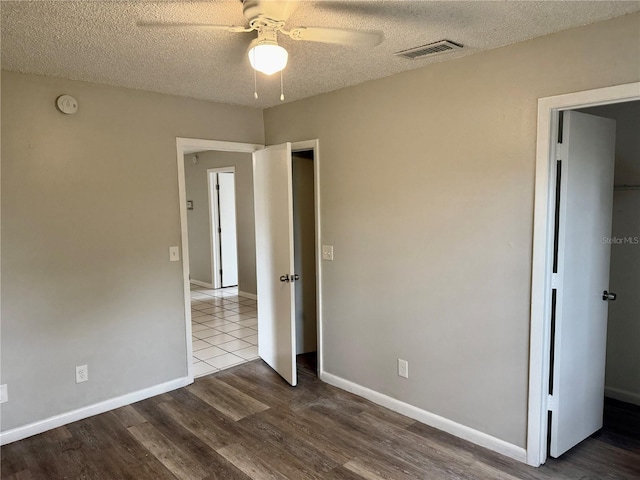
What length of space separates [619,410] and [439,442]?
1431 millimetres

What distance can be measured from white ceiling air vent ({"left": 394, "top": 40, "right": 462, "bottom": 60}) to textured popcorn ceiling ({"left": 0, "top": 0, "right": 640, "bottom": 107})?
5 cm

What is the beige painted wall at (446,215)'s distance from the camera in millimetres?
2396

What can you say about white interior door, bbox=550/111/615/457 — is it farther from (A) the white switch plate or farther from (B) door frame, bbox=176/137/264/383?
(B) door frame, bbox=176/137/264/383

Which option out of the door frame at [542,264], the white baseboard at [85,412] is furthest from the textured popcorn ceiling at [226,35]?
the white baseboard at [85,412]

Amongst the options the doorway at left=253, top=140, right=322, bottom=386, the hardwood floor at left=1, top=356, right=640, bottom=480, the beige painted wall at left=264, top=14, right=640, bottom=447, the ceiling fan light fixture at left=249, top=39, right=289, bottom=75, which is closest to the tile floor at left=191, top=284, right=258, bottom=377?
the doorway at left=253, top=140, right=322, bottom=386

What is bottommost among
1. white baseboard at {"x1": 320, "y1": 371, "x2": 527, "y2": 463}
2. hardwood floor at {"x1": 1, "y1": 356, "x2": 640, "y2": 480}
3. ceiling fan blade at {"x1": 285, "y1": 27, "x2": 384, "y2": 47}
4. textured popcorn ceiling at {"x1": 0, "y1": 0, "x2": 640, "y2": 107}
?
hardwood floor at {"x1": 1, "y1": 356, "x2": 640, "y2": 480}

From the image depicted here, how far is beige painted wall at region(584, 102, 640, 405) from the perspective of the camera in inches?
122

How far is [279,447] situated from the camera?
9.04 feet

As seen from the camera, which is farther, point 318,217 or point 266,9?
point 318,217

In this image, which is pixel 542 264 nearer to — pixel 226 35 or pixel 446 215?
pixel 446 215

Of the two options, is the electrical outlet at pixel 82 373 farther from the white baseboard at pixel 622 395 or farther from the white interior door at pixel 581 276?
the white baseboard at pixel 622 395

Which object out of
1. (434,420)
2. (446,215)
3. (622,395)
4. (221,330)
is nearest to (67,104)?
(446,215)

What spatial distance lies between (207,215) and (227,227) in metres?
0.40

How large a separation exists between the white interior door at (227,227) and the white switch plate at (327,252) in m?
4.08
